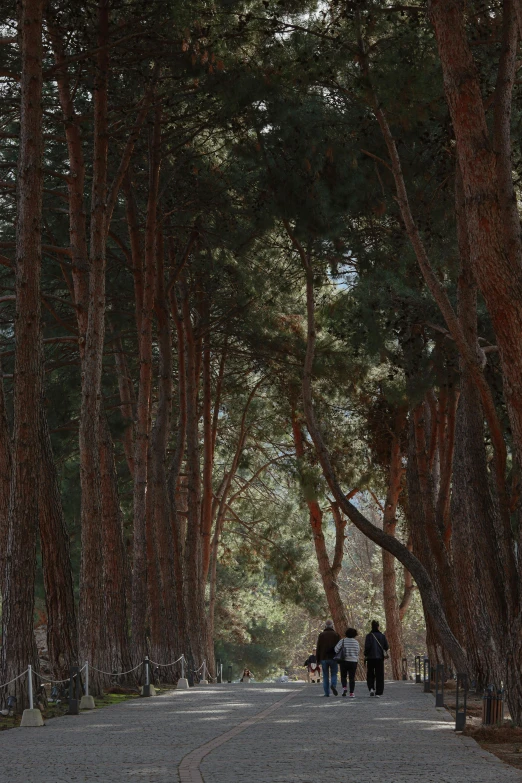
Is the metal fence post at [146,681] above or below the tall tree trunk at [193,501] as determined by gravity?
below

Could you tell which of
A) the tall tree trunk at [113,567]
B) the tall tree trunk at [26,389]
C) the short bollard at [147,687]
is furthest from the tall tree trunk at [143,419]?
the tall tree trunk at [26,389]

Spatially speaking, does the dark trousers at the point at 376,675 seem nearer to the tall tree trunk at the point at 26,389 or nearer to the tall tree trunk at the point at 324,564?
the tall tree trunk at the point at 26,389

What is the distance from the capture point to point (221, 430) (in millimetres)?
38031

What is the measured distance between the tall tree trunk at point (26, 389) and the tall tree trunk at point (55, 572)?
1965 mm

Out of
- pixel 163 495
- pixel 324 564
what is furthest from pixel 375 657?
pixel 324 564

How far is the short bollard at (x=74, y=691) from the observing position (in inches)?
577

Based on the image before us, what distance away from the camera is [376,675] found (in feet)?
66.1

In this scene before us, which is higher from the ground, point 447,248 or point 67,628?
point 447,248

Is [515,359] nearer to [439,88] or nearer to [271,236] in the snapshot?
[439,88]

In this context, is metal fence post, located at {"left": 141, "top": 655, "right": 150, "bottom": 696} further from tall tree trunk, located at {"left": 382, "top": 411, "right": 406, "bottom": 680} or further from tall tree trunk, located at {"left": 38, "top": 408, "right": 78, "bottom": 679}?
tall tree trunk, located at {"left": 382, "top": 411, "right": 406, "bottom": 680}

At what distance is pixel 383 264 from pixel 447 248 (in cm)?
118

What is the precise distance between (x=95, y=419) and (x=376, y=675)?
7.20 metres

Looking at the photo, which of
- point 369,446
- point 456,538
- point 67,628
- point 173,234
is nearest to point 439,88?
point 456,538

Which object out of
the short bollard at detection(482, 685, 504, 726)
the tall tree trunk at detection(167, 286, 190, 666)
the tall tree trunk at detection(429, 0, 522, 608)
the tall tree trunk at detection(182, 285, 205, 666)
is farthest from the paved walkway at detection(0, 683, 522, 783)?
the tall tree trunk at detection(182, 285, 205, 666)
